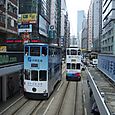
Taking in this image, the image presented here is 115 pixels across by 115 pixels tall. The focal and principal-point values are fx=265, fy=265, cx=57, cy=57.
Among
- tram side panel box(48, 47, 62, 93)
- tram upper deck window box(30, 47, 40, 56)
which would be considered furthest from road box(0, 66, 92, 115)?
tram upper deck window box(30, 47, 40, 56)

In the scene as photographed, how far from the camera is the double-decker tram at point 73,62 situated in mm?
34125

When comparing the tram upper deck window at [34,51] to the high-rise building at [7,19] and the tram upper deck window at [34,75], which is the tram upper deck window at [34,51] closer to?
the tram upper deck window at [34,75]

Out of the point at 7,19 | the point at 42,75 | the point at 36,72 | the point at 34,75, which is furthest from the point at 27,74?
the point at 7,19

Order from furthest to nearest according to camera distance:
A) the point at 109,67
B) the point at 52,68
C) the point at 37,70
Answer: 1. the point at 52,68
2. the point at 37,70
3. the point at 109,67

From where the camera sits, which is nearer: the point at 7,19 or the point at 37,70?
the point at 37,70

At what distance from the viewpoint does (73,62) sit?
34.5 metres

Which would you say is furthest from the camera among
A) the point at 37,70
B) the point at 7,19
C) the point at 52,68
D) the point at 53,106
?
the point at 7,19

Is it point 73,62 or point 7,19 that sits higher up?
point 7,19

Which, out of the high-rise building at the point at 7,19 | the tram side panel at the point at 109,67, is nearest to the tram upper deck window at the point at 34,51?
the tram side panel at the point at 109,67

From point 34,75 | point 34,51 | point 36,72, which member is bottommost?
point 34,75

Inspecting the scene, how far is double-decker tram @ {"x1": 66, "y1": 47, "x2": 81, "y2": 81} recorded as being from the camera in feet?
112

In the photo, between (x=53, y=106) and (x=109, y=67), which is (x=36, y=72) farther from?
(x=109, y=67)

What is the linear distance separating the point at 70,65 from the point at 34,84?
14.5 metres

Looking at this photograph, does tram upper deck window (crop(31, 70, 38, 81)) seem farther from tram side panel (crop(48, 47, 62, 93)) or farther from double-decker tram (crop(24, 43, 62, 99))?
tram side panel (crop(48, 47, 62, 93))
